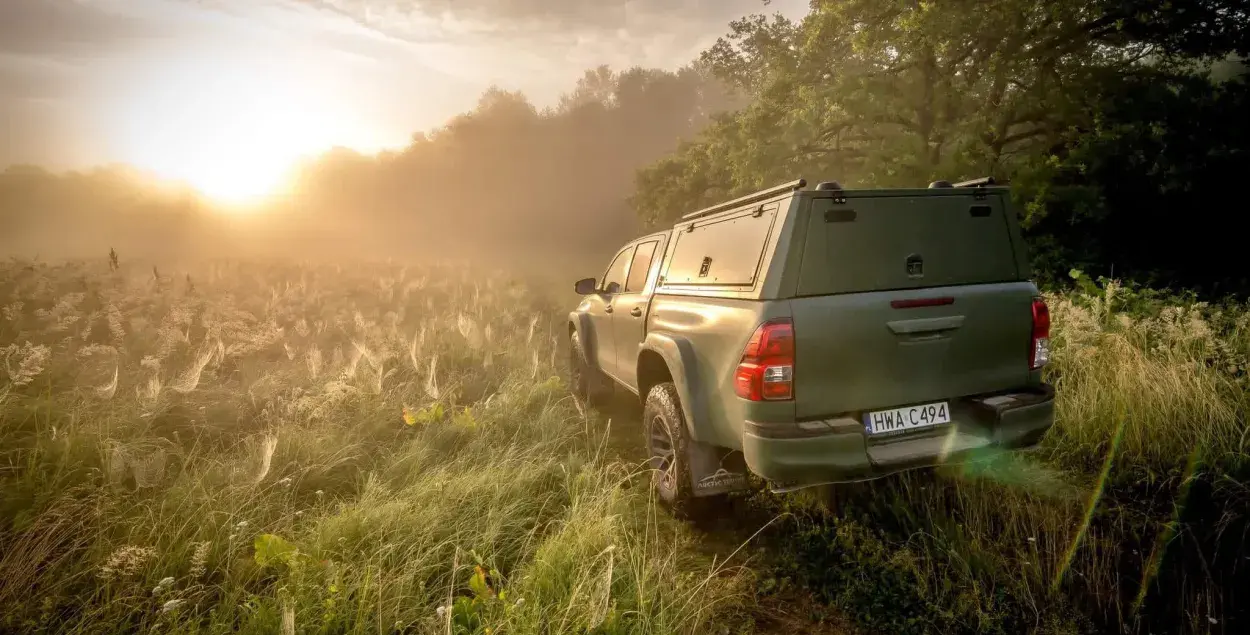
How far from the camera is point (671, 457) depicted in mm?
3633

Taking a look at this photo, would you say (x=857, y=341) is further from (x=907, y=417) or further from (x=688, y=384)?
(x=688, y=384)

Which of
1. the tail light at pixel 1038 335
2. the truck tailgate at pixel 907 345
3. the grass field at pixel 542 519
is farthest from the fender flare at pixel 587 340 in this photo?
the tail light at pixel 1038 335

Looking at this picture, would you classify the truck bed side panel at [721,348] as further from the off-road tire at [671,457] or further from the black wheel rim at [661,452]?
the black wheel rim at [661,452]

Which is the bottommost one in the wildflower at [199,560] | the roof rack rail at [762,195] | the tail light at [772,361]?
the wildflower at [199,560]

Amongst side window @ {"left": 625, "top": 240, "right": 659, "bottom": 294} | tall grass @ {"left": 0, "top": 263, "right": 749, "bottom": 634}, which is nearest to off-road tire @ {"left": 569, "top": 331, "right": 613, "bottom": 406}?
tall grass @ {"left": 0, "top": 263, "right": 749, "bottom": 634}

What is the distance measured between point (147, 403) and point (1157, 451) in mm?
7450

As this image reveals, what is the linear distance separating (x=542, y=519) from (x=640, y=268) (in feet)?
8.18

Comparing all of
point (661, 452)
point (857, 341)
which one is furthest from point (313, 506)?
point (857, 341)

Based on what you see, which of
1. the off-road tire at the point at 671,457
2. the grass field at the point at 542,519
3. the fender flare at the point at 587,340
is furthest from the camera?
the fender flare at the point at 587,340

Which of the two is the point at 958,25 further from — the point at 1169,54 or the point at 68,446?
the point at 68,446

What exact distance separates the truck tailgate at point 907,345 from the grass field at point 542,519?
0.65m

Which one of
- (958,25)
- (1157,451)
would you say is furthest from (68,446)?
(958,25)

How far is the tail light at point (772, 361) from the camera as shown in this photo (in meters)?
2.56

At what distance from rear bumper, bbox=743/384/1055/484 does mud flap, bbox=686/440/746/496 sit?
60 cm
